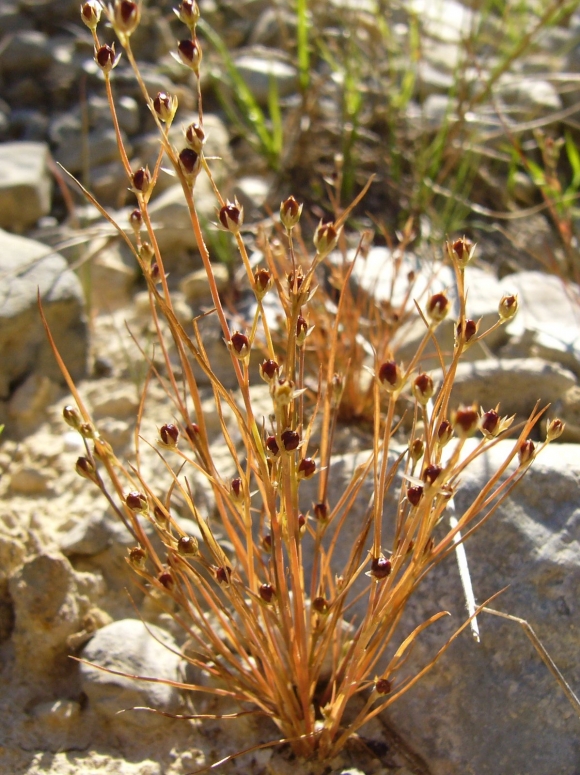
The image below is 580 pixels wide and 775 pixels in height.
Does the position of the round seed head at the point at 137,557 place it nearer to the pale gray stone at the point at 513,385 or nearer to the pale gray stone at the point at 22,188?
the pale gray stone at the point at 513,385

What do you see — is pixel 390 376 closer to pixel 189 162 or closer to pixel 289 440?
pixel 289 440

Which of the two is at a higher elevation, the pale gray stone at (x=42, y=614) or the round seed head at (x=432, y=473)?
the round seed head at (x=432, y=473)

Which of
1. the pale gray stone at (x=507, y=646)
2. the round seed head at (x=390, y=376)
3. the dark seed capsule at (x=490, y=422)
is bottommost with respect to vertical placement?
the pale gray stone at (x=507, y=646)

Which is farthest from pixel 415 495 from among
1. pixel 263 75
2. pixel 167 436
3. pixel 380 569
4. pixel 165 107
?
pixel 263 75

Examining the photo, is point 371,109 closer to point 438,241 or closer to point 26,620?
point 438,241

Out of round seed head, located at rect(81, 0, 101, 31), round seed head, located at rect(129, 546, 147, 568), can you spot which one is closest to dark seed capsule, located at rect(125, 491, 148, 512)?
round seed head, located at rect(129, 546, 147, 568)

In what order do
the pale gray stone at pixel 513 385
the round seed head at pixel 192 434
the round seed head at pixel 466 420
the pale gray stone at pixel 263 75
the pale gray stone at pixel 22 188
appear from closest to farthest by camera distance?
1. the round seed head at pixel 466 420
2. the round seed head at pixel 192 434
3. the pale gray stone at pixel 513 385
4. the pale gray stone at pixel 22 188
5. the pale gray stone at pixel 263 75

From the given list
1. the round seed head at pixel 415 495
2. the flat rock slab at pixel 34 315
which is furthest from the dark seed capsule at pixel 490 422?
the flat rock slab at pixel 34 315

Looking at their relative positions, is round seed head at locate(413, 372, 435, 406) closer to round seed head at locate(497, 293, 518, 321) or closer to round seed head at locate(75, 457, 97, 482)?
round seed head at locate(497, 293, 518, 321)
